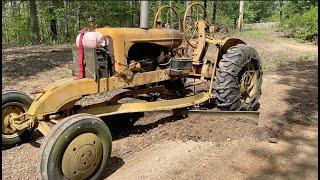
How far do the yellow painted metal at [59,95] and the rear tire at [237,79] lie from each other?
2.22 m

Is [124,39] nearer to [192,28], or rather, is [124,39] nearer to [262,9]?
[192,28]

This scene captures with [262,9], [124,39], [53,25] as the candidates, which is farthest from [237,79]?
[262,9]

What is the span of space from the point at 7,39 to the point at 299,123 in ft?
44.9

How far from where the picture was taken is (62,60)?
10.4 m

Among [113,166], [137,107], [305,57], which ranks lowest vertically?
[113,166]

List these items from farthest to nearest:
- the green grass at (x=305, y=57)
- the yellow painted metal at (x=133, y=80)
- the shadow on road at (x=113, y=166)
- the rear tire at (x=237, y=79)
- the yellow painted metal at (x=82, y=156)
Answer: the green grass at (x=305, y=57), the rear tire at (x=237, y=79), the yellow painted metal at (x=133, y=80), the shadow on road at (x=113, y=166), the yellow painted metal at (x=82, y=156)

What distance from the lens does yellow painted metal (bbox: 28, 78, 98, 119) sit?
14.6 feet

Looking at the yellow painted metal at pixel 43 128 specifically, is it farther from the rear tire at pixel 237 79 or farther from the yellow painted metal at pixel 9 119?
the rear tire at pixel 237 79

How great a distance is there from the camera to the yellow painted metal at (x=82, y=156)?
12.8 ft

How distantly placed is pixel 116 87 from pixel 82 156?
4.40ft

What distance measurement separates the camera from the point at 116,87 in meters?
5.11

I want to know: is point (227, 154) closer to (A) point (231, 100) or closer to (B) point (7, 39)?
(A) point (231, 100)

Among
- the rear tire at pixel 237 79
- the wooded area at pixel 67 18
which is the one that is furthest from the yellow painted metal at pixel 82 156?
the wooded area at pixel 67 18

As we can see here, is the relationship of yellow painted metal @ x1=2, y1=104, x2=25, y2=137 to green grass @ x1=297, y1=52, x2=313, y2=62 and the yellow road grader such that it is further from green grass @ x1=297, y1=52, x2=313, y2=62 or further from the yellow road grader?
green grass @ x1=297, y1=52, x2=313, y2=62
